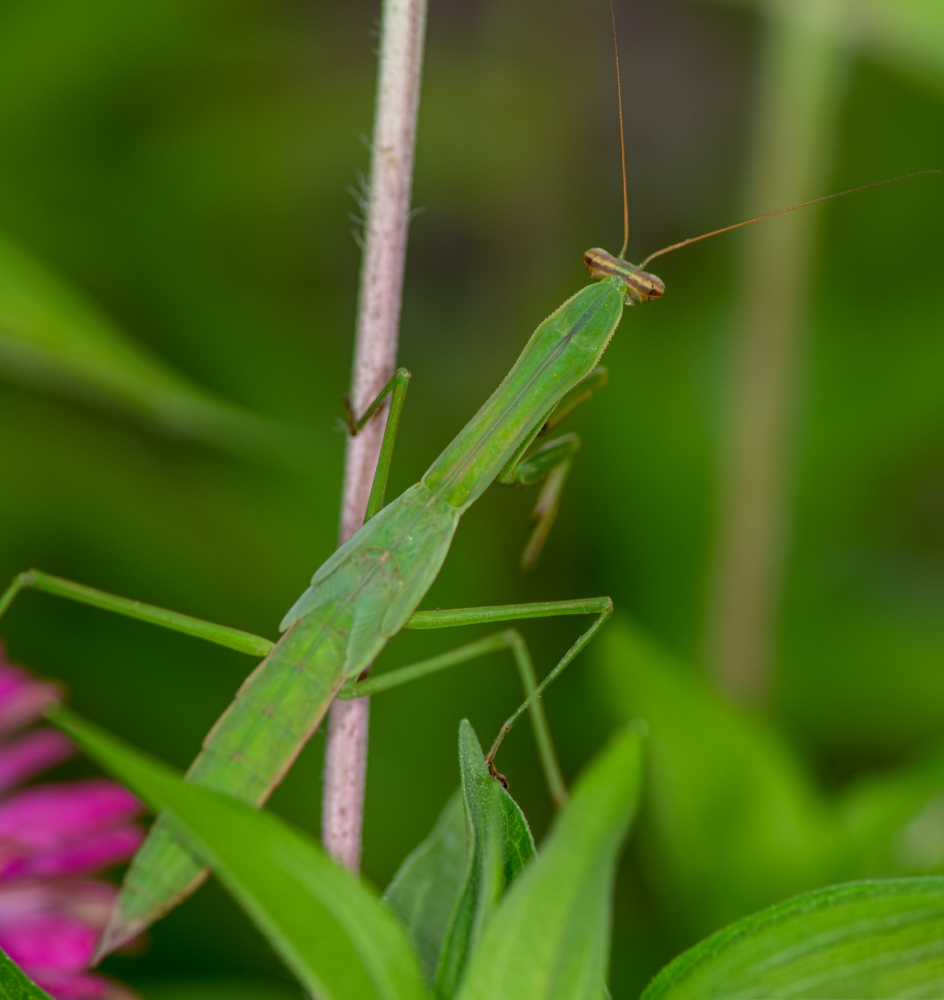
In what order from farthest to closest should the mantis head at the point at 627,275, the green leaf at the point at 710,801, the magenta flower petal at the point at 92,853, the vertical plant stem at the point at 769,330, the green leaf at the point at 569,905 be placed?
the vertical plant stem at the point at 769,330
the green leaf at the point at 710,801
the mantis head at the point at 627,275
the magenta flower petal at the point at 92,853
the green leaf at the point at 569,905

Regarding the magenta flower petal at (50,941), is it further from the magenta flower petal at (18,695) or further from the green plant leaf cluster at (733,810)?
the green plant leaf cluster at (733,810)

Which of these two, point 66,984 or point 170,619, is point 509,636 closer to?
point 170,619

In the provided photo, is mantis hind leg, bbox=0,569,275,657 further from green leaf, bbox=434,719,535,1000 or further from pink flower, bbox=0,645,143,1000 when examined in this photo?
green leaf, bbox=434,719,535,1000

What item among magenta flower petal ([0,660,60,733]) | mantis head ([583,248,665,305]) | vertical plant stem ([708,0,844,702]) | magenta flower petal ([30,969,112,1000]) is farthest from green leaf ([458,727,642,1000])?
vertical plant stem ([708,0,844,702])

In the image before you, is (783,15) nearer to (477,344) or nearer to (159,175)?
(477,344)

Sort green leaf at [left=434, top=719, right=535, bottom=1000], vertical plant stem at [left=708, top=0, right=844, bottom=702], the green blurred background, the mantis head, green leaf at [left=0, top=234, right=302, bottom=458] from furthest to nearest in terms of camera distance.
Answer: the green blurred background
vertical plant stem at [left=708, top=0, right=844, bottom=702]
the mantis head
green leaf at [left=0, top=234, right=302, bottom=458]
green leaf at [left=434, top=719, right=535, bottom=1000]

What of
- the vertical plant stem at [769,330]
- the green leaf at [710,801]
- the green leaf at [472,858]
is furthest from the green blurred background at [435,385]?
the green leaf at [472,858]
